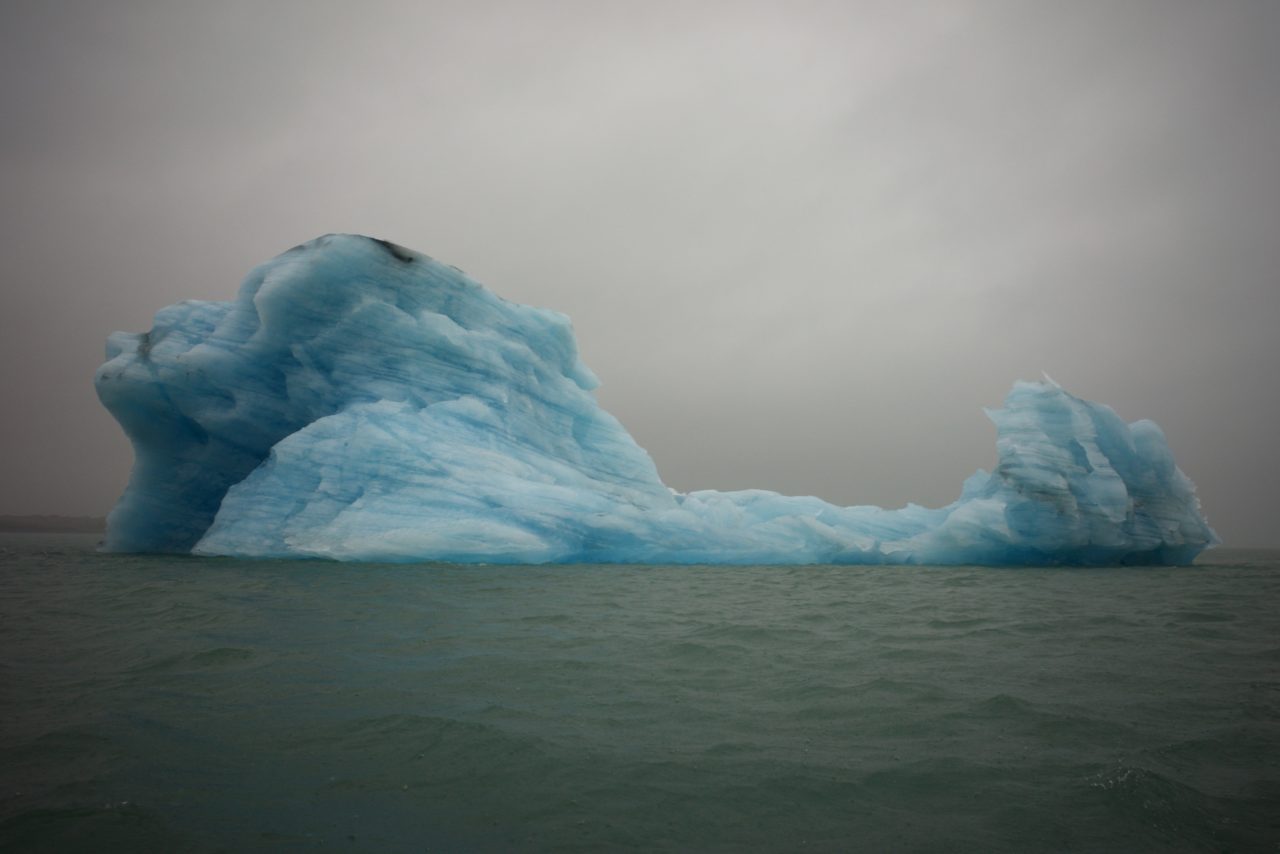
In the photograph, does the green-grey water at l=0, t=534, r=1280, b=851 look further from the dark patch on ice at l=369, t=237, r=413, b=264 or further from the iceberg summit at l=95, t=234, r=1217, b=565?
the dark patch on ice at l=369, t=237, r=413, b=264

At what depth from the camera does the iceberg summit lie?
11828 mm

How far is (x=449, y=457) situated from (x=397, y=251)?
13.8ft

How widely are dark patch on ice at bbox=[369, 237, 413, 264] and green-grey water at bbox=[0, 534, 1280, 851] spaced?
824 centimetres

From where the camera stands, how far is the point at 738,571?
12398mm

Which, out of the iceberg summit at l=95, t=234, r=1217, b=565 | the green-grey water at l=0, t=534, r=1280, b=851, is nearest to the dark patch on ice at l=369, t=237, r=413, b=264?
the iceberg summit at l=95, t=234, r=1217, b=565

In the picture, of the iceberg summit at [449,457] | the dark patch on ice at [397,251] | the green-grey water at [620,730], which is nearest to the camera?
the green-grey water at [620,730]

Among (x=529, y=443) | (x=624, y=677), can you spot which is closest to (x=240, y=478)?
(x=529, y=443)

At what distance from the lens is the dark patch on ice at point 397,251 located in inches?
519

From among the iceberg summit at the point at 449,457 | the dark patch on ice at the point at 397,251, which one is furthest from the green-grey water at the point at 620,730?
the dark patch on ice at the point at 397,251

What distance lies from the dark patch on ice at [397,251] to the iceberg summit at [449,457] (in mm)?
39

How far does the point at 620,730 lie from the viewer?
3.29m

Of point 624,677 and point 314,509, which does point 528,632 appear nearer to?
point 624,677

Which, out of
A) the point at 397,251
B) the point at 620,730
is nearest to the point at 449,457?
the point at 397,251

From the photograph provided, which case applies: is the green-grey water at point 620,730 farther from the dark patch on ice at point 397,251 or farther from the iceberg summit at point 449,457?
the dark patch on ice at point 397,251
